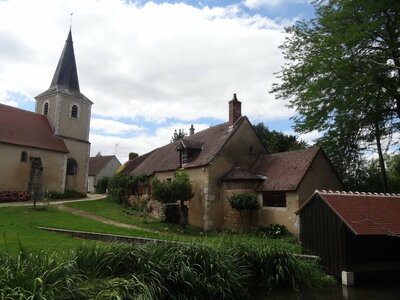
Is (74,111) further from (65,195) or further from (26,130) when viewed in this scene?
(65,195)

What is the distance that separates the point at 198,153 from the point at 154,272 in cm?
1603

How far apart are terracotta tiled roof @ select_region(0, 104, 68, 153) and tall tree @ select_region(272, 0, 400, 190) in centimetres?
2205

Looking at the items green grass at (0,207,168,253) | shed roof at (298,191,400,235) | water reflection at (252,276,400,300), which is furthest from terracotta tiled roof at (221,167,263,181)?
water reflection at (252,276,400,300)

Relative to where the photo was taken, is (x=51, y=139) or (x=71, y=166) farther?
(x=71, y=166)

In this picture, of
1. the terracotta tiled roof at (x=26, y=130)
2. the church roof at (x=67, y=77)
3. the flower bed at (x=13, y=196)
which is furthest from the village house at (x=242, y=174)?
the church roof at (x=67, y=77)

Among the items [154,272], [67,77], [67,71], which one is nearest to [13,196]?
[67,77]

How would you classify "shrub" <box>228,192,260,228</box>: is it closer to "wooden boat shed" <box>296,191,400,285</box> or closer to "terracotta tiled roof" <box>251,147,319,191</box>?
"terracotta tiled roof" <box>251,147,319,191</box>

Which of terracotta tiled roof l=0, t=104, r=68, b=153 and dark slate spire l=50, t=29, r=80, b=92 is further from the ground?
dark slate spire l=50, t=29, r=80, b=92

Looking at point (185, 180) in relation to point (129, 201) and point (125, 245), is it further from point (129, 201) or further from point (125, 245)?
point (125, 245)

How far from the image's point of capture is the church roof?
32250 mm

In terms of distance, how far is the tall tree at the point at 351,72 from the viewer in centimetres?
1438

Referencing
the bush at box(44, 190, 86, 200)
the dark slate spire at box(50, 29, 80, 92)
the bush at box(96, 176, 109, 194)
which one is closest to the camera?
the bush at box(44, 190, 86, 200)

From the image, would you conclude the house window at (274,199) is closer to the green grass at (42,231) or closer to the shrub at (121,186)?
the green grass at (42,231)

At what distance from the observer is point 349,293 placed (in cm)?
976
